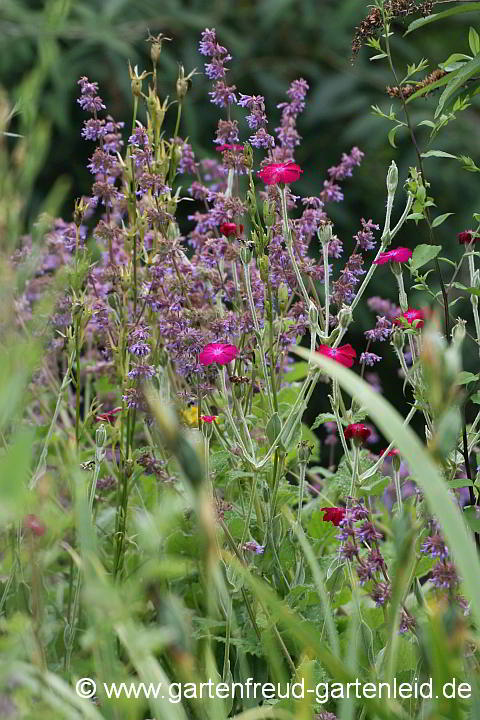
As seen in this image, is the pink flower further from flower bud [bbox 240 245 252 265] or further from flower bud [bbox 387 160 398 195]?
flower bud [bbox 387 160 398 195]

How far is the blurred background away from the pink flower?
2206 millimetres

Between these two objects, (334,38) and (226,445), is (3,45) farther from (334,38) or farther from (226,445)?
(226,445)

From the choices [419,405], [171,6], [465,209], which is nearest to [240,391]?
[419,405]

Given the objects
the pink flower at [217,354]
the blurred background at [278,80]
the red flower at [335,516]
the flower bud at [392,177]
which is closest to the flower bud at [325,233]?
the flower bud at [392,177]

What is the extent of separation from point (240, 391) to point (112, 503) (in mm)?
602

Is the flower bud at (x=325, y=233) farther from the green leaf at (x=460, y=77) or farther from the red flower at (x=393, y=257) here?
the green leaf at (x=460, y=77)

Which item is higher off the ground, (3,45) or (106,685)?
(3,45)

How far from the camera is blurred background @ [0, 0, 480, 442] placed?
3711 mm

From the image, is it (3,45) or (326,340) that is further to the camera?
→ (3,45)

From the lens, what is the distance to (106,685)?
0.83 meters

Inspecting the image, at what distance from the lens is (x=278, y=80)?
399 centimetres

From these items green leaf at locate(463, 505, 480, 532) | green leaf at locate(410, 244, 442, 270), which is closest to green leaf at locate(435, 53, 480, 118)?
green leaf at locate(410, 244, 442, 270)

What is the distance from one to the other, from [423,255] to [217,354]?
32cm

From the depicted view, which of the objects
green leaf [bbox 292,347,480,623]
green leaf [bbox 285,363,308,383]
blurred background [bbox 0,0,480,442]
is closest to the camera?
green leaf [bbox 292,347,480,623]
